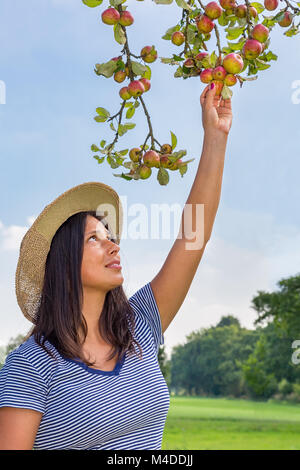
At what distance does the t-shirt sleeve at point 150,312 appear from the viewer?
2.22m

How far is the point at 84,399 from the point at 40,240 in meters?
0.69

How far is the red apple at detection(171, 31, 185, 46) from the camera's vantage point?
7.10 feet

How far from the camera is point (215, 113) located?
6.93 feet

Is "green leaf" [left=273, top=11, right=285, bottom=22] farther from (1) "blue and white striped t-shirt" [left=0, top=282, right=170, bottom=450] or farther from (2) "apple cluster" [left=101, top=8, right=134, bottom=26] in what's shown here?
(1) "blue and white striped t-shirt" [left=0, top=282, right=170, bottom=450]

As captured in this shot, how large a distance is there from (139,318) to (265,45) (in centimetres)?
114

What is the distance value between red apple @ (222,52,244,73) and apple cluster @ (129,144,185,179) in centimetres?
39

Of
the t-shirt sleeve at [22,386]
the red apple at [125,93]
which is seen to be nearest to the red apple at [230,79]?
the red apple at [125,93]

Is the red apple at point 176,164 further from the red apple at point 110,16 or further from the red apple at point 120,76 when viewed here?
the red apple at point 110,16

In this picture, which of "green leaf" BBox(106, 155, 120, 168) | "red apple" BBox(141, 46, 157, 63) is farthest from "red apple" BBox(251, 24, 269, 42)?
"green leaf" BBox(106, 155, 120, 168)

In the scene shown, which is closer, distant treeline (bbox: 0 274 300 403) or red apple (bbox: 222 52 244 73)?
red apple (bbox: 222 52 244 73)

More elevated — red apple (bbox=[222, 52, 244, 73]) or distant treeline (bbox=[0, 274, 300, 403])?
red apple (bbox=[222, 52, 244, 73])

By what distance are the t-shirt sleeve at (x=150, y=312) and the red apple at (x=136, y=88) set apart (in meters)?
0.74

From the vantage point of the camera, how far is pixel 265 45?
2.09 meters

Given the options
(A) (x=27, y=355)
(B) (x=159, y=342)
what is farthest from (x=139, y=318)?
(A) (x=27, y=355)
